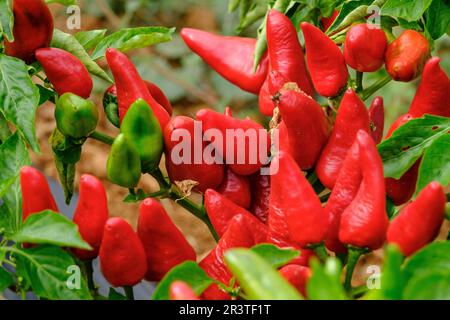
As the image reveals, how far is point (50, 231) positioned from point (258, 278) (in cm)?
27

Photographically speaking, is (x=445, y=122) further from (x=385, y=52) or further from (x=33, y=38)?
(x=33, y=38)

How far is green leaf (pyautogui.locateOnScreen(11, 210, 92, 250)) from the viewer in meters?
0.76

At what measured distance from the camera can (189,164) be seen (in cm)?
97

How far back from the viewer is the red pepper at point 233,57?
1176 mm

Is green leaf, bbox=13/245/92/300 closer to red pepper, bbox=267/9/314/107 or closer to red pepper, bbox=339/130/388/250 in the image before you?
red pepper, bbox=339/130/388/250

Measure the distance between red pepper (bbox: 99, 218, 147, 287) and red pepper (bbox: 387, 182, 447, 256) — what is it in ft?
0.88

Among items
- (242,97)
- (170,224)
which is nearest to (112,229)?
(170,224)

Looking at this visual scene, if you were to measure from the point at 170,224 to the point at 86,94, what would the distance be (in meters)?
0.22

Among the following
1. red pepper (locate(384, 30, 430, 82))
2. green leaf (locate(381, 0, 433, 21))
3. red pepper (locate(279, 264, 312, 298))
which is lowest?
red pepper (locate(279, 264, 312, 298))

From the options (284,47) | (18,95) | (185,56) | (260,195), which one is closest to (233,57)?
(284,47)

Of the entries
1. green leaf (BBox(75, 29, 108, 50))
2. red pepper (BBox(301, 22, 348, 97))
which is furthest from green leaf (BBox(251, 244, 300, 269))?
green leaf (BBox(75, 29, 108, 50))

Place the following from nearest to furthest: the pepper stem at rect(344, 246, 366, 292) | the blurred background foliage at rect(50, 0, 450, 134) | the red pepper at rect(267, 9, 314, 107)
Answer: the pepper stem at rect(344, 246, 366, 292), the red pepper at rect(267, 9, 314, 107), the blurred background foliage at rect(50, 0, 450, 134)

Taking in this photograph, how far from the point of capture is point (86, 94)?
1020 mm

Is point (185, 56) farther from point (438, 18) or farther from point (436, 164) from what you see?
point (436, 164)
